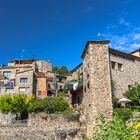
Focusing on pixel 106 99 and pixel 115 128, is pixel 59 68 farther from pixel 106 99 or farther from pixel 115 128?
pixel 115 128

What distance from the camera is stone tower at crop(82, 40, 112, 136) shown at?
96.1 feet

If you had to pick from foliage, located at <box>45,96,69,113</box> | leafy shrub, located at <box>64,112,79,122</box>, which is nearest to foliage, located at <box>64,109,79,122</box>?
leafy shrub, located at <box>64,112,79,122</box>

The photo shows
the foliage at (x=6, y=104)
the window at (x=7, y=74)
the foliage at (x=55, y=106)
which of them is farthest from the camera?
the window at (x=7, y=74)

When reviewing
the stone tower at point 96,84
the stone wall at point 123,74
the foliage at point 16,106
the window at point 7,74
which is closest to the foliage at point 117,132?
the stone tower at point 96,84

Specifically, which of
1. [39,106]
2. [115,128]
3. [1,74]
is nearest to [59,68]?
[1,74]

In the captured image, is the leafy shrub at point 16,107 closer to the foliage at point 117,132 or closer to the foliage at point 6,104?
the foliage at point 6,104

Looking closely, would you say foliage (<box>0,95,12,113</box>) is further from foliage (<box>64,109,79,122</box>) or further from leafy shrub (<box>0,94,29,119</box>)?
foliage (<box>64,109,79,122</box>)

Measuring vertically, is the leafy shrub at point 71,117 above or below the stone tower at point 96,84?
below

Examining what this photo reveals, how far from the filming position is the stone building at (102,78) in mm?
29422

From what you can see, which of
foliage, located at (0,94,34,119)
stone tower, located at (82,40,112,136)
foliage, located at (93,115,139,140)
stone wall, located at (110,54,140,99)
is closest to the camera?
foliage, located at (93,115,139,140)

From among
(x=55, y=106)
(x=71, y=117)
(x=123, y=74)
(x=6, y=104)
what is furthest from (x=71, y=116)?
(x=6, y=104)

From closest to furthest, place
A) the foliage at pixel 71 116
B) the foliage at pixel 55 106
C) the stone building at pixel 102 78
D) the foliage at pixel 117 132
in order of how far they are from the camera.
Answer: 1. the foliage at pixel 117 132
2. the stone building at pixel 102 78
3. the foliage at pixel 71 116
4. the foliage at pixel 55 106

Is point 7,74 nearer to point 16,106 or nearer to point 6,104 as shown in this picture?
point 6,104

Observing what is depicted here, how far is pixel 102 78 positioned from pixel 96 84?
1.16m
